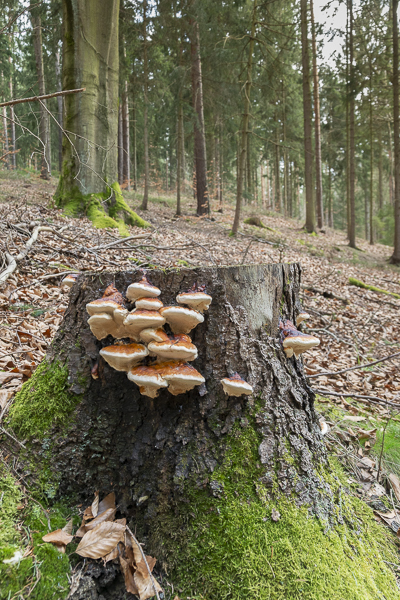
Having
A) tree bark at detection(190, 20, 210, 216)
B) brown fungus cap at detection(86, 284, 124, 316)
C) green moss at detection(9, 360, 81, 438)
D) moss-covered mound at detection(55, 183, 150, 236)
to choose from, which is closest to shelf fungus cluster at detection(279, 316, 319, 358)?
brown fungus cap at detection(86, 284, 124, 316)

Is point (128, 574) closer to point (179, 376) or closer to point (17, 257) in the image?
point (179, 376)

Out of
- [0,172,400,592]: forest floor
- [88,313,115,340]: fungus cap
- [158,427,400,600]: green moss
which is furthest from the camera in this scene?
[0,172,400,592]: forest floor

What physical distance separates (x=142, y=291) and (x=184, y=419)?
76 centimetres

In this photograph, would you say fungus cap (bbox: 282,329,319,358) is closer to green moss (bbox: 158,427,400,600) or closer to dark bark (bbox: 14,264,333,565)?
dark bark (bbox: 14,264,333,565)

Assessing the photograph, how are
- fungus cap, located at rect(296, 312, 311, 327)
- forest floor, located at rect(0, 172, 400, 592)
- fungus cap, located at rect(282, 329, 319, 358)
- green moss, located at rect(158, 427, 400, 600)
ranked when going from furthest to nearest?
1. forest floor, located at rect(0, 172, 400, 592)
2. fungus cap, located at rect(296, 312, 311, 327)
3. fungus cap, located at rect(282, 329, 319, 358)
4. green moss, located at rect(158, 427, 400, 600)

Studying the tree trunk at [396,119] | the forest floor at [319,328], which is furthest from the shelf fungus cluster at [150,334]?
the tree trunk at [396,119]

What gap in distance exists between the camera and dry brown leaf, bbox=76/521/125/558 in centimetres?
162

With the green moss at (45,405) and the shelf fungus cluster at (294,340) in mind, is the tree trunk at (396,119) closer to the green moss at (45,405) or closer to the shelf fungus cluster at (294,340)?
the shelf fungus cluster at (294,340)

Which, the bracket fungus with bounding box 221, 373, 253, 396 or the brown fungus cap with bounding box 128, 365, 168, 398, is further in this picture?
the bracket fungus with bounding box 221, 373, 253, 396

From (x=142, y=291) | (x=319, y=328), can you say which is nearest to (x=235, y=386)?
(x=142, y=291)

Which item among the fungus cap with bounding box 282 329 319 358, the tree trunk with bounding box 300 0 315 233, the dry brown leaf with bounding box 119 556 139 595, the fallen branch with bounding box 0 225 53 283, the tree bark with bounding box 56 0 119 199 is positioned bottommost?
the dry brown leaf with bounding box 119 556 139 595

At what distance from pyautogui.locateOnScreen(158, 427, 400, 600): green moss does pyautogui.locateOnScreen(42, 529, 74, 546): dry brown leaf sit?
0.49 metres

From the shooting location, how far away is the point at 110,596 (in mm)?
1581

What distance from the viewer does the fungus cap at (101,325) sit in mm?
1681
